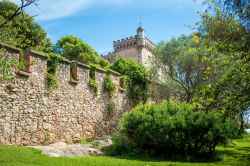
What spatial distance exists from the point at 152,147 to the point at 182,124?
1.71 m

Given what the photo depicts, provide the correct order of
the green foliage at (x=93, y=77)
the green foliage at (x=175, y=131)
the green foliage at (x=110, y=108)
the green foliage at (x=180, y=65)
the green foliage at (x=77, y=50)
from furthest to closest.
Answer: the green foliage at (x=77, y=50), the green foliage at (x=180, y=65), the green foliage at (x=110, y=108), the green foliage at (x=93, y=77), the green foliage at (x=175, y=131)

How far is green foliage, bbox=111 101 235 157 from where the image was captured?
12445 millimetres

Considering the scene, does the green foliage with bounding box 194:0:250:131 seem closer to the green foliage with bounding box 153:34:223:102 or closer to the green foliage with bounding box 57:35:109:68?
the green foliage with bounding box 153:34:223:102

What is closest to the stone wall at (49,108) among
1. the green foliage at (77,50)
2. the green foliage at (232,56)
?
the green foliage at (232,56)

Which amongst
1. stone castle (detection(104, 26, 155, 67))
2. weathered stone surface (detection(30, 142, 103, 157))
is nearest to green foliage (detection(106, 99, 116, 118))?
weathered stone surface (detection(30, 142, 103, 157))

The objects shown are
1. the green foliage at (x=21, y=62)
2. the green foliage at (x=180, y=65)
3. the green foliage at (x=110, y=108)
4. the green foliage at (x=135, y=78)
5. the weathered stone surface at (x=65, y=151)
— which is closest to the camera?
the weathered stone surface at (x=65, y=151)

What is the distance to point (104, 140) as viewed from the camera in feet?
49.2

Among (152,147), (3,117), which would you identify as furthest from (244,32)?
(3,117)

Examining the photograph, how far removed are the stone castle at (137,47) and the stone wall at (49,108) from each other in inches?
963

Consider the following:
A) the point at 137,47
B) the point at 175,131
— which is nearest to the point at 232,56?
the point at 175,131

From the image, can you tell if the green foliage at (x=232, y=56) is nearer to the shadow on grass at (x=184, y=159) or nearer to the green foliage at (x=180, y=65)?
the shadow on grass at (x=184, y=159)

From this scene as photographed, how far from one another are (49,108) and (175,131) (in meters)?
5.31

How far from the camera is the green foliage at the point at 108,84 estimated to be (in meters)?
18.1

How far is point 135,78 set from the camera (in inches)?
827
